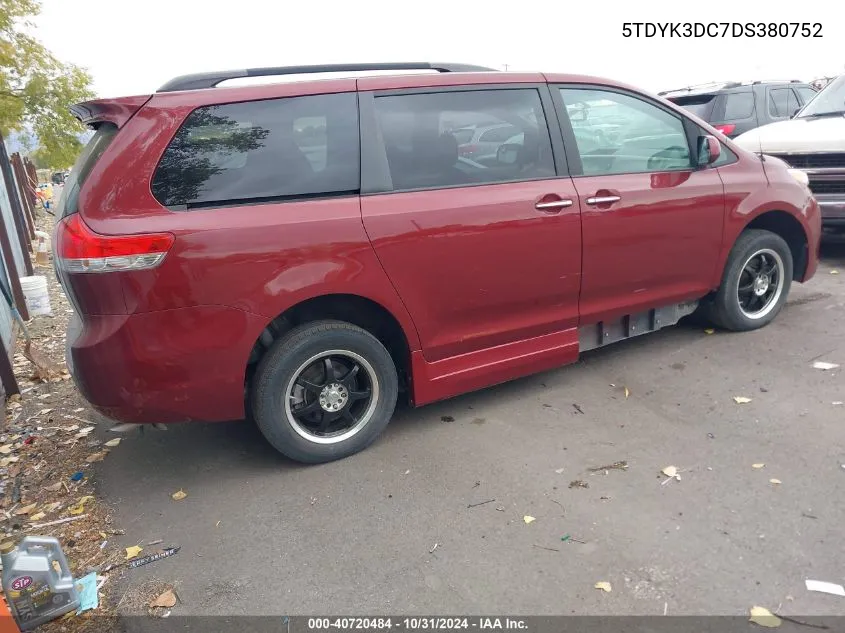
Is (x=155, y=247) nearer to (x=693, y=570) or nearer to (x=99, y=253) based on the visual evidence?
(x=99, y=253)

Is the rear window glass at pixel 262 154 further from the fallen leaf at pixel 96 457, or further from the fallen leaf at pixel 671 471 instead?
the fallen leaf at pixel 671 471

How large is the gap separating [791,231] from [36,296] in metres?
7.57

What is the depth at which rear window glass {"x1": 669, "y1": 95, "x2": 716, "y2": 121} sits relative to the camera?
1010 centimetres

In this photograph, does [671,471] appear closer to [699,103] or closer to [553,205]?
[553,205]

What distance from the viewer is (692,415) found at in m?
3.78

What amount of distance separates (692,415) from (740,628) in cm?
166

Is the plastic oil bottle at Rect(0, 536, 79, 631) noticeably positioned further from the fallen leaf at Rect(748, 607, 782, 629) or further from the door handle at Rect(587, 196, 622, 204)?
the door handle at Rect(587, 196, 622, 204)

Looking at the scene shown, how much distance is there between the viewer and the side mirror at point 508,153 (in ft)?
12.4

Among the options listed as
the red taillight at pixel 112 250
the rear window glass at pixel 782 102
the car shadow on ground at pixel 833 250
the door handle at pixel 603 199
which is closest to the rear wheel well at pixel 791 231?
the door handle at pixel 603 199

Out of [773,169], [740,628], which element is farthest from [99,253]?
[773,169]

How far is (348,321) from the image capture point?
3570 millimetres

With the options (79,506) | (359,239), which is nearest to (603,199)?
(359,239)

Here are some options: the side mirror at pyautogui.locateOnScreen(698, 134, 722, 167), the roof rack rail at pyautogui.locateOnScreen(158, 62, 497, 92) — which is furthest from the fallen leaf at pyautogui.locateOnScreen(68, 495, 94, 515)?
the side mirror at pyautogui.locateOnScreen(698, 134, 722, 167)

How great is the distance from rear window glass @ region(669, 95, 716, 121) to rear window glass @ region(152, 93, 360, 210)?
8.36 meters
